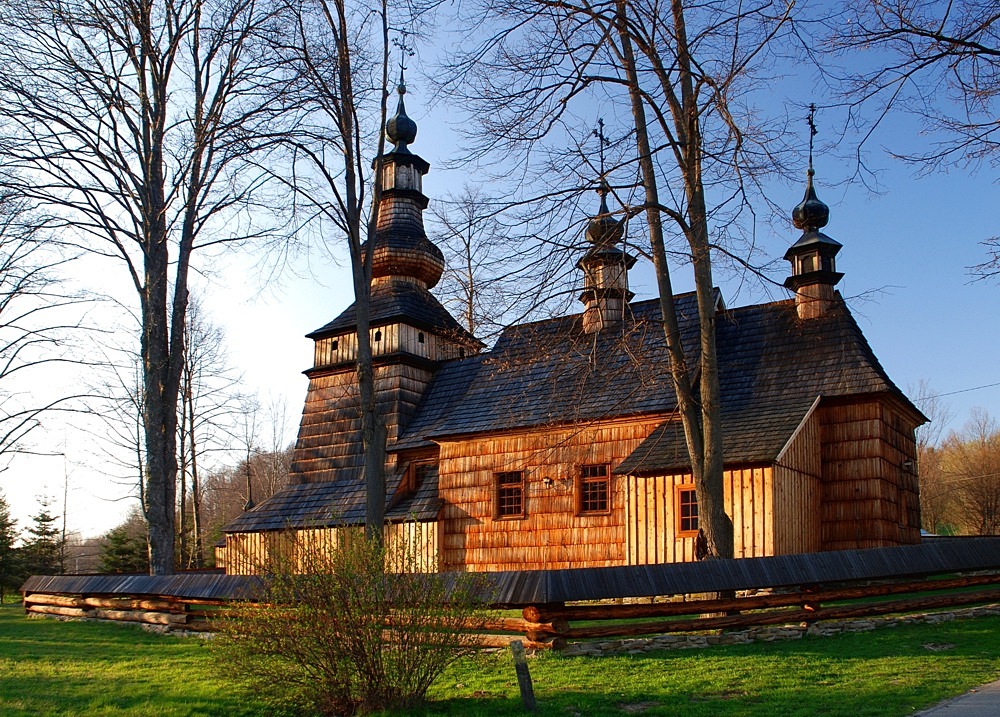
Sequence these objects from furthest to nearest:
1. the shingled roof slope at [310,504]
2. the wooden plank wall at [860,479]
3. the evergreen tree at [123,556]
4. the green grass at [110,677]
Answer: the evergreen tree at [123,556] < the shingled roof slope at [310,504] < the wooden plank wall at [860,479] < the green grass at [110,677]

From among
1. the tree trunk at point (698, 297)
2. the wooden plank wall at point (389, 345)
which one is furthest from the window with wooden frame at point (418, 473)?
the tree trunk at point (698, 297)

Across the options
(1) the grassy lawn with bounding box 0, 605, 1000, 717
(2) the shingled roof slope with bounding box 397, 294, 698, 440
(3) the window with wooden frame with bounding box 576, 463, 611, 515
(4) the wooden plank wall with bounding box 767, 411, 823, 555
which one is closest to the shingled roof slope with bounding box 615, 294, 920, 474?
(4) the wooden plank wall with bounding box 767, 411, 823, 555

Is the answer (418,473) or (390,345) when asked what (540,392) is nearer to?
(418,473)

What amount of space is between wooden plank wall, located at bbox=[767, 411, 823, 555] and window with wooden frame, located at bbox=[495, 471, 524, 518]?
6218mm

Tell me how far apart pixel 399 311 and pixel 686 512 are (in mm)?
10866

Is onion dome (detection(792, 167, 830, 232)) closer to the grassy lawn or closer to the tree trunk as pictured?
the tree trunk

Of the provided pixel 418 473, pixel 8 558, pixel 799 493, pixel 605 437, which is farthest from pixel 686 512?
pixel 8 558

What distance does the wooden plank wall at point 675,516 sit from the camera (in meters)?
15.5

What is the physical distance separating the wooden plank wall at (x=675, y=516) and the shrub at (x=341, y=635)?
865 centimetres

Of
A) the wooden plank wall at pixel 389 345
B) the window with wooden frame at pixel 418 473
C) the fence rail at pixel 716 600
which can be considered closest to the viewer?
the fence rail at pixel 716 600

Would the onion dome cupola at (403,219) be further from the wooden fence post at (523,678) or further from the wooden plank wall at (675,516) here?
the wooden fence post at (523,678)

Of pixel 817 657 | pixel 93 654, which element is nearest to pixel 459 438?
pixel 93 654

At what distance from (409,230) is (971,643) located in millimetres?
19586

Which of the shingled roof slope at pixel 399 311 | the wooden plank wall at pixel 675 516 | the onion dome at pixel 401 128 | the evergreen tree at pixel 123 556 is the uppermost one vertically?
the onion dome at pixel 401 128
